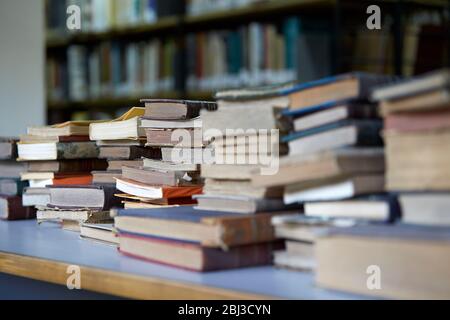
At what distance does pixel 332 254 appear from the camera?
0.73 metres

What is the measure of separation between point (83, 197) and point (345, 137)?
25.7 inches

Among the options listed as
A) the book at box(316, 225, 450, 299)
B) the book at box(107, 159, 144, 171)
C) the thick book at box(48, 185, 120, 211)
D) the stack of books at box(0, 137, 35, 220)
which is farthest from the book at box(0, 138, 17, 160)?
the book at box(316, 225, 450, 299)

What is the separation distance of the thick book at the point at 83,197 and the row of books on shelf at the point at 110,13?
2130 millimetres

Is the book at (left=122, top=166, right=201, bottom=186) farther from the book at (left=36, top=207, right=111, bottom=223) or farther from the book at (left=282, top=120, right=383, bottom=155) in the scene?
the book at (left=282, top=120, right=383, bottom=155)

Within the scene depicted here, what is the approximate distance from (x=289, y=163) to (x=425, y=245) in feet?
0.69

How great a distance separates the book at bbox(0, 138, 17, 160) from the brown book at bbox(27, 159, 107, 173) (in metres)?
0.06

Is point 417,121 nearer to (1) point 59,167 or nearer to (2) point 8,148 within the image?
(1) point 59,167

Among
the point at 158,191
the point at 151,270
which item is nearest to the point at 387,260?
the point at 151,270

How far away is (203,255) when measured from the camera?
2.77 feet

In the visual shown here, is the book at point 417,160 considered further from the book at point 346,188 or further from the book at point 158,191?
the book at point 158,191

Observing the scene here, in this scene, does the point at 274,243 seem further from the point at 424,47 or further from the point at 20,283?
the point at 424,47

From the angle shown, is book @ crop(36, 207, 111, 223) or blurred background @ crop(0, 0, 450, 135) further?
blurred background @ crop(0, 0, 450, 135)

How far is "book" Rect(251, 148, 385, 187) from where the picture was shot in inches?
30.0
